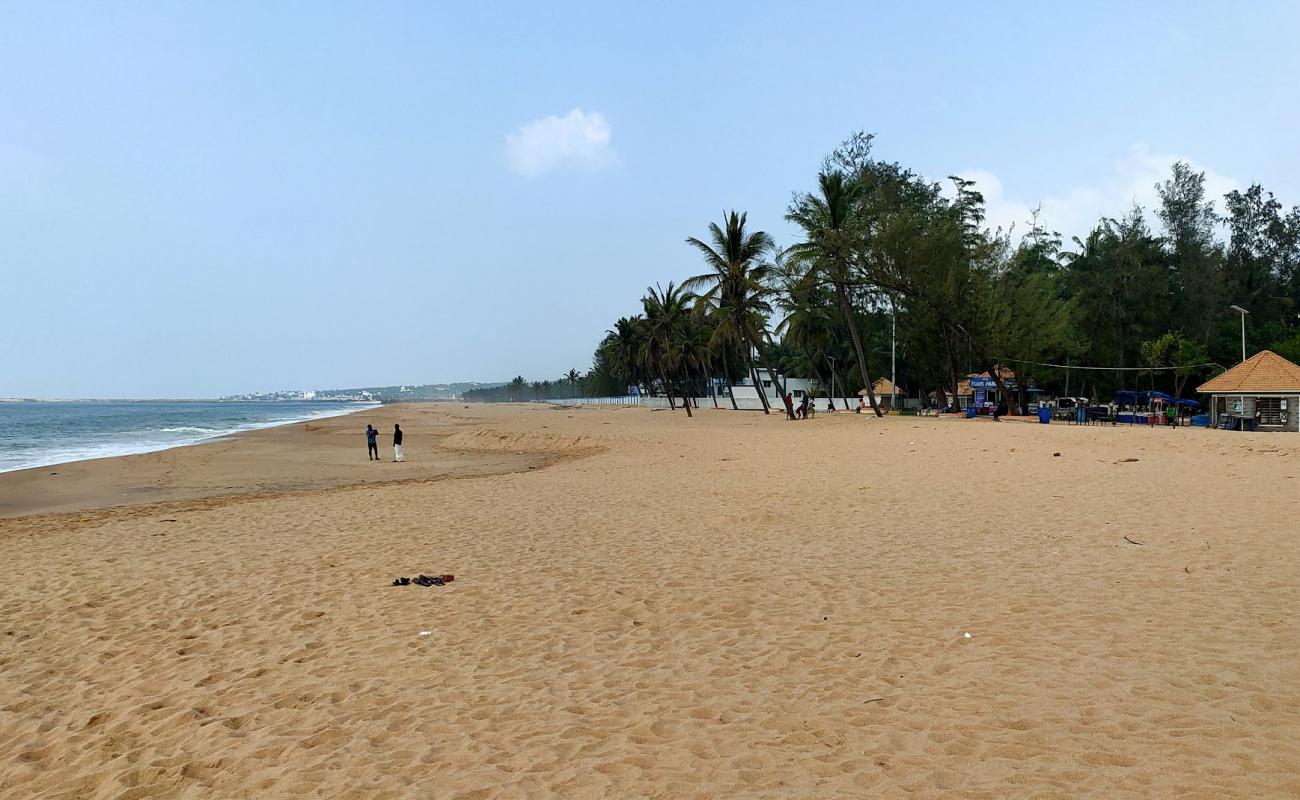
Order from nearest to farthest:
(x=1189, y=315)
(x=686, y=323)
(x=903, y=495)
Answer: (x=903, y=495) → (x=1189, y=315) → (x=686, y=323)

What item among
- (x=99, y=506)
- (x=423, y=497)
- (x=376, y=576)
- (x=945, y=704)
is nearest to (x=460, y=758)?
(x=945, y=704)

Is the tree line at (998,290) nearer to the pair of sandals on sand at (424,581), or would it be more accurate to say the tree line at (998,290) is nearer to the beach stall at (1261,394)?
the beach stall at (1261,394)

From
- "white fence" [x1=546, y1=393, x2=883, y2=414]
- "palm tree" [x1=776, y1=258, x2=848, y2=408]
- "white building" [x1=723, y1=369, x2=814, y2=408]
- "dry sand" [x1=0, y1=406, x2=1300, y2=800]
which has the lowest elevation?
"dry sand" [x1=0, y1=406, x2=1300, y2=800]

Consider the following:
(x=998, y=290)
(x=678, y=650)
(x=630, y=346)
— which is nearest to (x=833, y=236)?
(x=998, y=290)

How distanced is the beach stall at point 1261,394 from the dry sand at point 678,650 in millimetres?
17711

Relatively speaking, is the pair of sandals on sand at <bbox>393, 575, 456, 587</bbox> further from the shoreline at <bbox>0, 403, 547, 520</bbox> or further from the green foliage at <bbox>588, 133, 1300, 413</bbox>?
the green foliage at <bbox>588, 133, 1300, 413</bbox>

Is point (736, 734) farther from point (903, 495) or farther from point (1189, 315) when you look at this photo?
point (1189, 315)

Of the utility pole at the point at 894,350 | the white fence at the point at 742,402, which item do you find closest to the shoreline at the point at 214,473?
the utility pole at the point at 894,350

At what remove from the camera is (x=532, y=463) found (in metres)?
20.6

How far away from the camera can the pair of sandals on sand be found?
6602 mm

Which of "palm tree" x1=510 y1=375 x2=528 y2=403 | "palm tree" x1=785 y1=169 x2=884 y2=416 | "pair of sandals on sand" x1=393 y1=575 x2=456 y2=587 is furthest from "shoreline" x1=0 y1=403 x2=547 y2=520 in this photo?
"palm tree" x1=510 y1=375 x2=528 y2=403

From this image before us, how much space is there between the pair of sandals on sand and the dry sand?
15 cm

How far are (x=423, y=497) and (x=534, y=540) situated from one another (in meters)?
5.00

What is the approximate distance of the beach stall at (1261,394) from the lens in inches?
942
